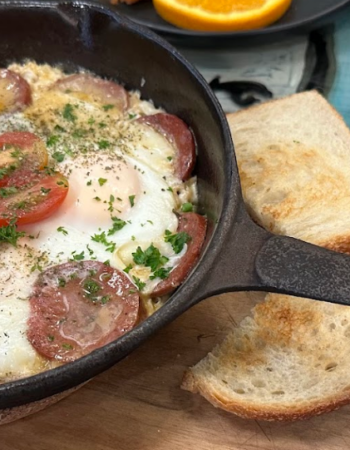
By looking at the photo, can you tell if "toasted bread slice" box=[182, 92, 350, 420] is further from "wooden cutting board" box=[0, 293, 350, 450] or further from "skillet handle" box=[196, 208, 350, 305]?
"skillet handle" box=[196, 208, 350, 305]

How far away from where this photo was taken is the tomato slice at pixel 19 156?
232cm

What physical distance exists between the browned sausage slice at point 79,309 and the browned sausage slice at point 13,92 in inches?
36.1

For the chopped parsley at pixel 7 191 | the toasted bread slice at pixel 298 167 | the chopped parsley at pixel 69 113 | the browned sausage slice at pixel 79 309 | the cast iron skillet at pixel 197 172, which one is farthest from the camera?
the chopped parsley at pixel 69 113

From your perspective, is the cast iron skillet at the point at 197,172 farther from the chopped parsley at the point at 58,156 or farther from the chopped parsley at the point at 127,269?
the chopped parsley at the point at 58,156

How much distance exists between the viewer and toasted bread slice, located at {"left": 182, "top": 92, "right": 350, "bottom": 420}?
2.03 metres

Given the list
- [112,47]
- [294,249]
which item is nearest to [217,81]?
[112,47]

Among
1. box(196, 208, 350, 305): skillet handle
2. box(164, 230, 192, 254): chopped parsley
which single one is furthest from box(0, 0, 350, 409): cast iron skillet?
box(164, 230, 192, 254): chopped parsley

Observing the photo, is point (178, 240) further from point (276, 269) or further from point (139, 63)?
point (139, 63)

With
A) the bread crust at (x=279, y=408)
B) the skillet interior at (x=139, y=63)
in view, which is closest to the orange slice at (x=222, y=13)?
the skillet interior at (x=139, y=63)

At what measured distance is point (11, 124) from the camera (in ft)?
8.62

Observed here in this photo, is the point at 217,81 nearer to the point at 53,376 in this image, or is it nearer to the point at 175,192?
the point at 175,192

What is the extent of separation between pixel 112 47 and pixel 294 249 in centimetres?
141

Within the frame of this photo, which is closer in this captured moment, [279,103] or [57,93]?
[57,93]

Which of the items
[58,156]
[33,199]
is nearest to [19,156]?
[58,156]
